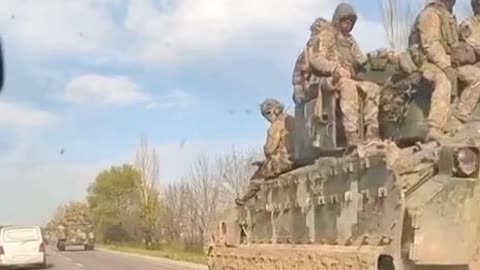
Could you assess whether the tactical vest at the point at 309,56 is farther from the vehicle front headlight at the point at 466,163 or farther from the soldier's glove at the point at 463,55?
the vehicle front headlight at the point at 466,163

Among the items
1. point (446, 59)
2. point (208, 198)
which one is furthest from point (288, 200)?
point (208, 198)

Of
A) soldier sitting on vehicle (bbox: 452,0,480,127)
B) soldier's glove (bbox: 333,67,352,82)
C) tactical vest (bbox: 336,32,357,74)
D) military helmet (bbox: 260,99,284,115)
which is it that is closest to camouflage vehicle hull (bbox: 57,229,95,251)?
military helmet (bbox: 260,99,284,115)

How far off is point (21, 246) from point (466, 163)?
28.2 meters

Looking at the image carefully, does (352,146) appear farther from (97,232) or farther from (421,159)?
(97,232)

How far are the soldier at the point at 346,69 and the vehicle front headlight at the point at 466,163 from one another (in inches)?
95.7

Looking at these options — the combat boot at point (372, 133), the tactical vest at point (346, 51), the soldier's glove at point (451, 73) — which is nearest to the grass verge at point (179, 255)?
the tactical vest at point (346, 51)

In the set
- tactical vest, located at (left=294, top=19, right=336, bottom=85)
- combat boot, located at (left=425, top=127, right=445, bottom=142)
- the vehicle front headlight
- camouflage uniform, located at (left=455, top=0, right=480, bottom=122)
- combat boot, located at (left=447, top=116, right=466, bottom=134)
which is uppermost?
tactical vest, located at (left=294, top=19, right=336, bottom=85)

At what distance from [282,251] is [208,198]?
45.1 m

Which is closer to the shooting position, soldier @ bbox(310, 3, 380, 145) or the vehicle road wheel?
soldier @ bbox(310, 3, 380, 145)

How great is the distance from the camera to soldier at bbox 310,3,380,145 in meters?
10.9

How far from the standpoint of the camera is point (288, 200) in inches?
470

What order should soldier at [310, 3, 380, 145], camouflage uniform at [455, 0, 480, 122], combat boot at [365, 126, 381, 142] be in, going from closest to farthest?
camouflage uniform at [455, 0, 480, 122] → combat boot at [365, 126, 381, 142] → soldier at [310, 3, 380, 145]

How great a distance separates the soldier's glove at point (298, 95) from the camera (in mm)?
12688

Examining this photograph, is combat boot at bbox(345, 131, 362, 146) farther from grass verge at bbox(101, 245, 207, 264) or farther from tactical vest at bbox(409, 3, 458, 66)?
grass verge at bbox(101, 245, 207, 264)
